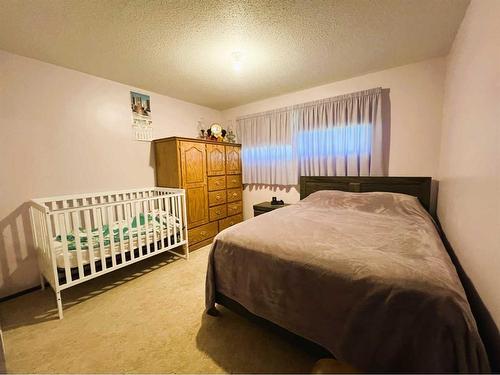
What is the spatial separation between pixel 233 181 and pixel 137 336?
2.65m

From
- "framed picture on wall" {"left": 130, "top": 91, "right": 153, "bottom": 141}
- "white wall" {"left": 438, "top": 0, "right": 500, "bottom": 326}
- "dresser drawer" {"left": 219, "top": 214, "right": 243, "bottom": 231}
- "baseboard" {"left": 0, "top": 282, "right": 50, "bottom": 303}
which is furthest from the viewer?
"dresser drawer" {"left": 219, "top": 214, "right": 243, "bottom": 231}

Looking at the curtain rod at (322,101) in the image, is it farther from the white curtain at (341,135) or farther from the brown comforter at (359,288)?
the brown comforter at (359,288)

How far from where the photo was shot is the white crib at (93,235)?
177 cm

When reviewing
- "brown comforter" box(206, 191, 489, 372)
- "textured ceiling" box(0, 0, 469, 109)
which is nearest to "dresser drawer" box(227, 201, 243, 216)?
"brown comforter" box(206, 191, 489, 372)

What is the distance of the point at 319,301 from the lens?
3.85 ft

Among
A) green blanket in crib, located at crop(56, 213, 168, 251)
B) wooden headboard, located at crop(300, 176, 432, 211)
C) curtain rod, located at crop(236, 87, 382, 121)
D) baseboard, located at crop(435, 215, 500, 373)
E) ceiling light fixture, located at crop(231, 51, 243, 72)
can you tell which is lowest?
baseboard, located at crop(435, 215, 500, 373)

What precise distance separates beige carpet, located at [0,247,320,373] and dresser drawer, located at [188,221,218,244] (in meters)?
0.94

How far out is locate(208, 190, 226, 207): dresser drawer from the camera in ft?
11.1

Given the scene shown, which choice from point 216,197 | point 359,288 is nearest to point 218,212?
point 216,197

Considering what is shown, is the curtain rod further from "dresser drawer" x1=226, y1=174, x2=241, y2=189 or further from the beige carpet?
the beige carpet

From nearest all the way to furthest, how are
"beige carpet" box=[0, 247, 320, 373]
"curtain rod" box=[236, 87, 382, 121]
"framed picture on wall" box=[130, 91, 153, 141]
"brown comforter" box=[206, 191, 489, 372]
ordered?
1. "brown comforter" box=[206, 191, 489, 372]
2. "beige carpet" box=[0, 247, 320, 373]
3. "curtain rod" box=[236, 87, 382, 121]
4. "framed picture on wall" box=[130, 91, 153, 141]

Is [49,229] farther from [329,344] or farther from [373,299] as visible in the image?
[373,299]

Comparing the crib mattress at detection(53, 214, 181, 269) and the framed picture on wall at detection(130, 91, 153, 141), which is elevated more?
the framed picture on wall at detection(130, 91, 153, 141)

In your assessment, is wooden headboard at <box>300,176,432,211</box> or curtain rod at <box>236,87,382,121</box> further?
curtain rod at <box>236,87,382,121</box>
